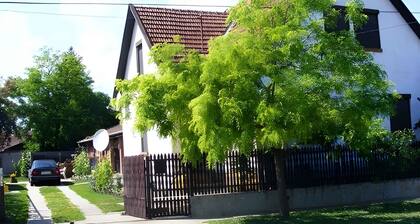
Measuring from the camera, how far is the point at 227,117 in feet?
41.4

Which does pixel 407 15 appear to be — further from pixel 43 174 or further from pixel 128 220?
pixel 43 174

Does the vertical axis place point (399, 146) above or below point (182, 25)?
below

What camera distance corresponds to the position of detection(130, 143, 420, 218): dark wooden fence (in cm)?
1559

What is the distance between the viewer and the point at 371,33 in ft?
72.9

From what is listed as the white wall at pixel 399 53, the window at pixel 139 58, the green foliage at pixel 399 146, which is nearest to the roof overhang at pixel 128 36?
the window at pixel 139 58

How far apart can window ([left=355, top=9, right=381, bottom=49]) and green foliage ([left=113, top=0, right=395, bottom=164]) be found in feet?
25.7

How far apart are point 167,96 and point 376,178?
27.8ft

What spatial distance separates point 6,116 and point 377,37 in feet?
120

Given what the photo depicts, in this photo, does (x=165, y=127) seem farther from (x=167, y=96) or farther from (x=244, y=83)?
(x=244, y=83)

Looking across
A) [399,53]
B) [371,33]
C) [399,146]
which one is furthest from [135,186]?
[399,53]

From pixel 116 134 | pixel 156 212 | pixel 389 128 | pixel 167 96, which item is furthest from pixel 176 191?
pixel 116 134

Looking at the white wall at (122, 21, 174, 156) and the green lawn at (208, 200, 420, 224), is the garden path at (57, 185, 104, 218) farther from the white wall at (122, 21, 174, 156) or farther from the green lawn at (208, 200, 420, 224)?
the green lawn at (208, 200, 420, 224)

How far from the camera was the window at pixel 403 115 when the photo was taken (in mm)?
22438

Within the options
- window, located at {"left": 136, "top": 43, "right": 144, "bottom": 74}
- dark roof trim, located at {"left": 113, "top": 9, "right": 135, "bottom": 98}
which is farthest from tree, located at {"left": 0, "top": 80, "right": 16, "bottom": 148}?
window, located at {"left": 136, "top": 43, "right": 144, "bottom": 74}
